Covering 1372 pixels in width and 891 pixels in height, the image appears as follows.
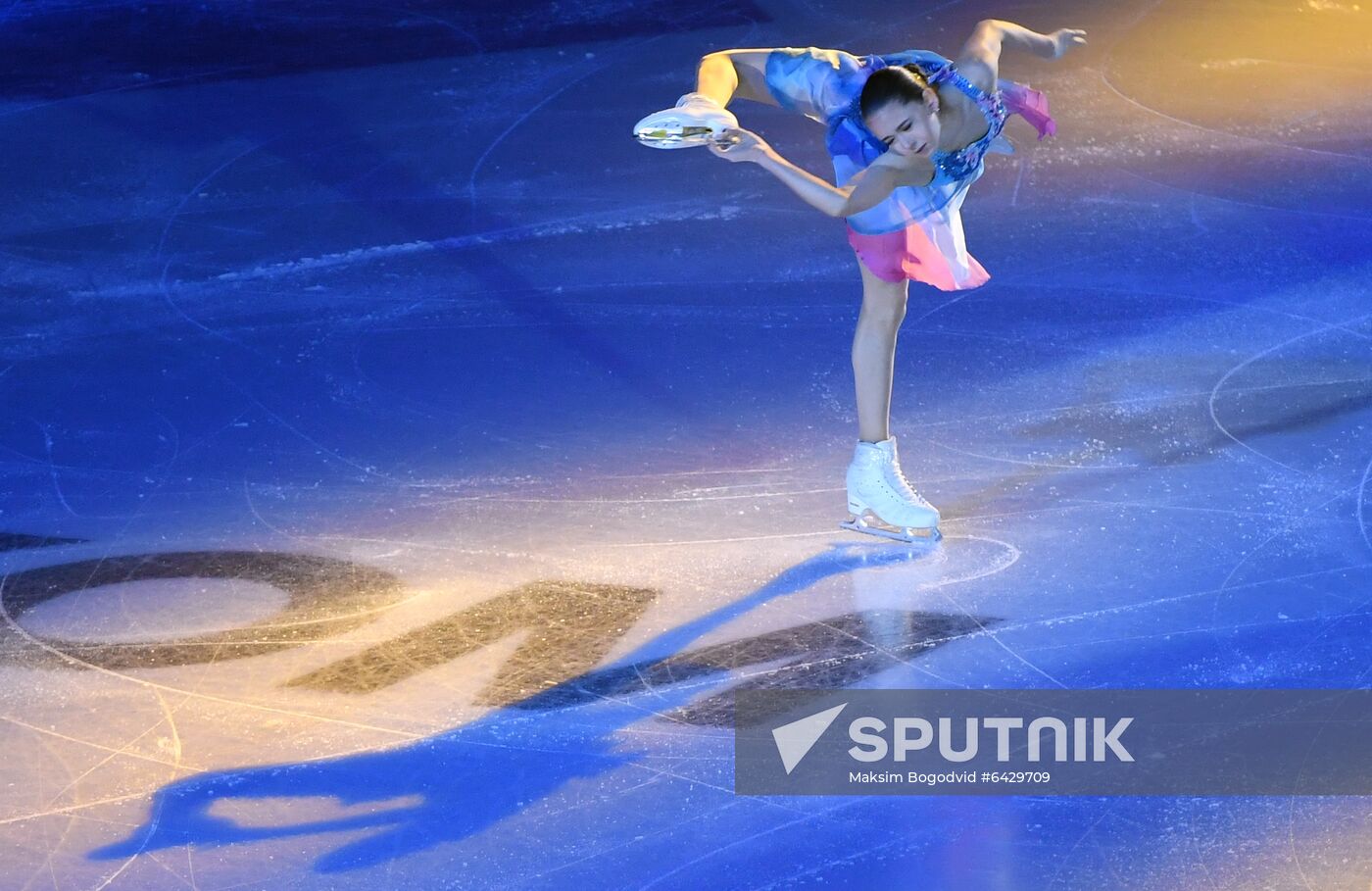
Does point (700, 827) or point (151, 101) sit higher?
point (151, 101)

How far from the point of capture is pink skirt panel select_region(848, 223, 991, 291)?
357 centimetres

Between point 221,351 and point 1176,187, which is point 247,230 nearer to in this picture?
point 221,351

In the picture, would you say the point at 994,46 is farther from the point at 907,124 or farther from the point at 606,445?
the point at 606,445

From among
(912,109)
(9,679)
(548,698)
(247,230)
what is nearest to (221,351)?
(247,230)

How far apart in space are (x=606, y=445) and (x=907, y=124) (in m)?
1.24

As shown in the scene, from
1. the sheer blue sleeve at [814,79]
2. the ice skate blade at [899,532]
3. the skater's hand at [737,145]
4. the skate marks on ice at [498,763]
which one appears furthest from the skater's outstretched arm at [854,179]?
the skate marks on ice at [498,763]

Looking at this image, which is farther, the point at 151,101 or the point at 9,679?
the point at 151,101

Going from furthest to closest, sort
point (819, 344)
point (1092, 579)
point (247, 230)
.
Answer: point (247, 230) < point (819, 344) < point (1092, 579)

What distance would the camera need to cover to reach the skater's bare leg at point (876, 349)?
3.67 metres

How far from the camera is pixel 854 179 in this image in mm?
3408

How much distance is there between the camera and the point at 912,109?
3244 mm

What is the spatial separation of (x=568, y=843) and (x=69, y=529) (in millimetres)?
Answer: 1680

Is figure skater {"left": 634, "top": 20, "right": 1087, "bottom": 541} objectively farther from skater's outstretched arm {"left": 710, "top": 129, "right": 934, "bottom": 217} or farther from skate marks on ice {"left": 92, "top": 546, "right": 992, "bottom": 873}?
skate marks on ice {"left": 92, "top": 546, "right": 992, "bottom": 873}

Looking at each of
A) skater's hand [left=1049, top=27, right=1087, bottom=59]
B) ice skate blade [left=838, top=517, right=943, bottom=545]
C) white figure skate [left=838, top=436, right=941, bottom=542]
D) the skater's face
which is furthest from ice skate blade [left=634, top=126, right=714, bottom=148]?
skater's hand [left=1049, top=27, right=1087, bottom=59]
